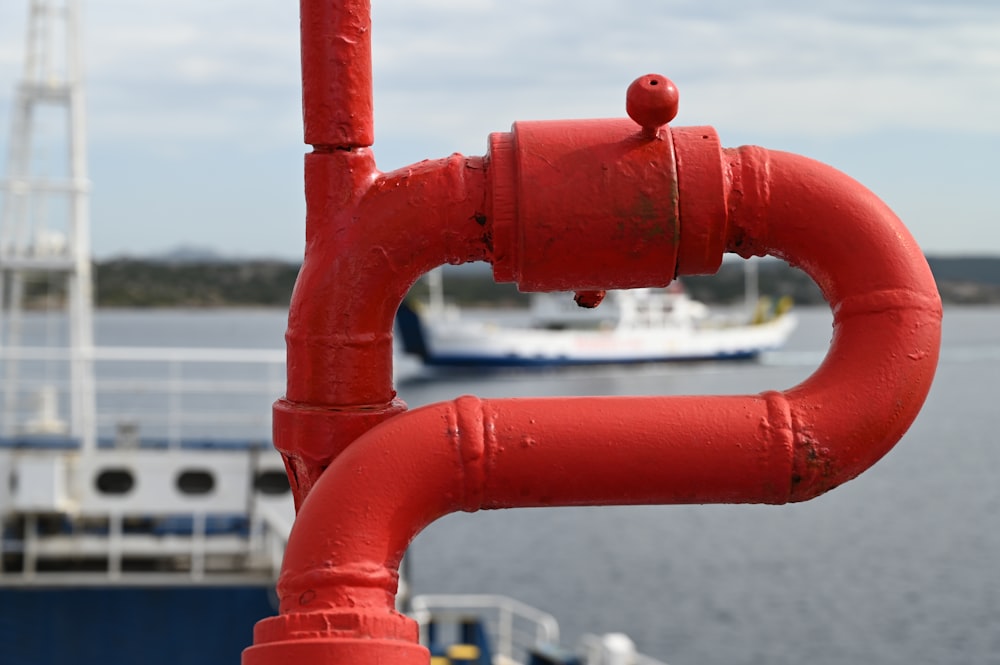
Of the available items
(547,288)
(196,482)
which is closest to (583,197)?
(547,288)

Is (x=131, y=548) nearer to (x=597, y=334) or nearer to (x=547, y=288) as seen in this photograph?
(x=547, y=288)

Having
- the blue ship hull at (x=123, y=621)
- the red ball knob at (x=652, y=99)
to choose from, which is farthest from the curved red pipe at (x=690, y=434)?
the blue ship hull at (x=123, y=621)

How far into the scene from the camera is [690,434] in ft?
8.21

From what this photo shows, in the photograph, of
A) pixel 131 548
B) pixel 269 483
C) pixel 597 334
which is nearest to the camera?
pixel 131 548

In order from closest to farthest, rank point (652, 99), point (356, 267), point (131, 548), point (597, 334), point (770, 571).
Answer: point (652, 99) → point (356, 267) → point (131, 548) → point (770, 571) → point (597, 334)

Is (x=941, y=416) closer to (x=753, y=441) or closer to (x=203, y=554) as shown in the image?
(x=203, y=554)

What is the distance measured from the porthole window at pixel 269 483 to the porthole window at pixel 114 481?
132cm

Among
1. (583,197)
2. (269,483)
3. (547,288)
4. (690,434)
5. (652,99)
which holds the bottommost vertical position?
(269,483)

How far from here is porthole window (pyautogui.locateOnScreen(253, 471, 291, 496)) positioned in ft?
40.8

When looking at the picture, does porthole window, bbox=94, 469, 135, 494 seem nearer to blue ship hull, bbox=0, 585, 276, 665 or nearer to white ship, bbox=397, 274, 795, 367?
blue ship hull, bbox=0, 585, 276, 665

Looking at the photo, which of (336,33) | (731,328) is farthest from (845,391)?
(731,328)

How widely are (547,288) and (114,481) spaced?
1091cm

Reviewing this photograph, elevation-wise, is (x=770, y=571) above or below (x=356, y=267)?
below

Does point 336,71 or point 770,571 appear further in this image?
point 770,571
